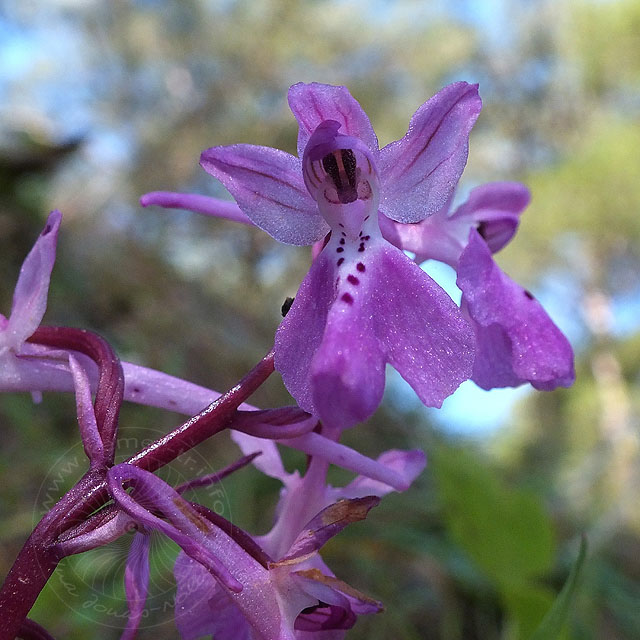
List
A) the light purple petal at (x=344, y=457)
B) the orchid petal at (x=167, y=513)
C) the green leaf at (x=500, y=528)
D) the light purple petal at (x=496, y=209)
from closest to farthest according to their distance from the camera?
the orchid petal at (x=167, y=513), the light purple petal at (x=344, y=457), the light purple petal at (x=496, y=209), the green leaf at (x=500, y=528)

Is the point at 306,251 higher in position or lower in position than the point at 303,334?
higher

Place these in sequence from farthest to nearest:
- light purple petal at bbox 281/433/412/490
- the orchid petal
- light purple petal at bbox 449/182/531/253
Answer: light purple petal at bbox 449/182/531/253 < light purple petal at bbox 281/433/412/490 < the orchid petal

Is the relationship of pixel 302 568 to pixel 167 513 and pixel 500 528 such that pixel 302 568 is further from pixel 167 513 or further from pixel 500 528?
pixel 500 528

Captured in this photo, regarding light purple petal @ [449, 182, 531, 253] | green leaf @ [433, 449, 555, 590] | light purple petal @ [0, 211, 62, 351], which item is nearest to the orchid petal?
light purple petal @ [0, 211, 62, 351]

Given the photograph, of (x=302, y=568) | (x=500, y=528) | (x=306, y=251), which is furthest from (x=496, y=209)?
(x=306, y=251)

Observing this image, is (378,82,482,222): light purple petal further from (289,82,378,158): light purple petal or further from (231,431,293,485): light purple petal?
(231,431,293,485): light purple petal

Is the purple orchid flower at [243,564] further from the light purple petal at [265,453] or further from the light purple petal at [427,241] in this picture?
the light purple petal at [427,241]

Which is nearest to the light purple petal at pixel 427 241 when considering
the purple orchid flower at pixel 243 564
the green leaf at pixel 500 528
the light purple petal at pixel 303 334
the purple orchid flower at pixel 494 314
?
the purple orchid flower at pixel 494 314
